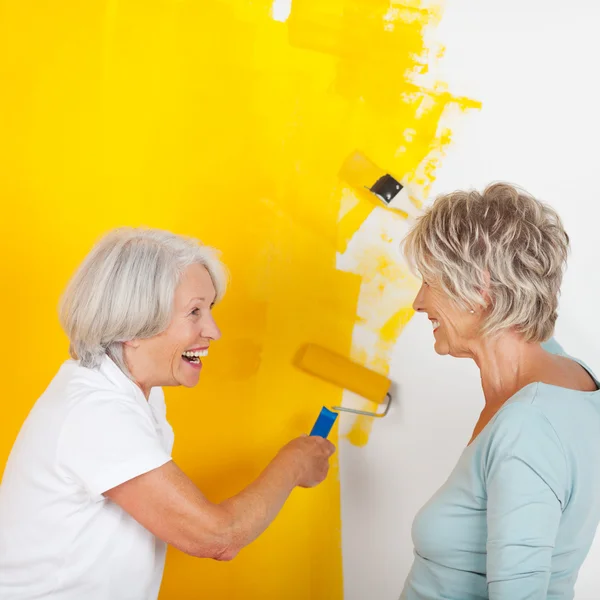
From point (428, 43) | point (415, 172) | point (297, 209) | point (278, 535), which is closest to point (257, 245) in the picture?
point (297, 209)

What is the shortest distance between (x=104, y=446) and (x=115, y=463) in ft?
0.10

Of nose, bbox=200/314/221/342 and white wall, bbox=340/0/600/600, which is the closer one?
nose, bbox=200/314/221/342

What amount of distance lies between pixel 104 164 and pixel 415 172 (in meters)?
0.63

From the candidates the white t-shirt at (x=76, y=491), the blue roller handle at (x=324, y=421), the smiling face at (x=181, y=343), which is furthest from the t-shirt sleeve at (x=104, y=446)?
the blue roller handle at (x=324, y=421)

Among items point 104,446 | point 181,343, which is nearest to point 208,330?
point 181,343

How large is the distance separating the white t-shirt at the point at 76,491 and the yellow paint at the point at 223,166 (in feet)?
1.39

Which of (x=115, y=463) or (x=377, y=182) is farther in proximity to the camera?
(x=377, y=182)

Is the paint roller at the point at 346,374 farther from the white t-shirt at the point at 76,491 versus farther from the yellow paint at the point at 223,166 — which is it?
the white t-shirt at the point at 76,491

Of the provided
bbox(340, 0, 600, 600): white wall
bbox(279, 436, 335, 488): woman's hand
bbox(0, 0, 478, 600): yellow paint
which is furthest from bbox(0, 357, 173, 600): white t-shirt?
bbox(340, 0, 600, 600): white wall

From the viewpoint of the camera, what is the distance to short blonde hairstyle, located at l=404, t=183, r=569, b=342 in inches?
37.1

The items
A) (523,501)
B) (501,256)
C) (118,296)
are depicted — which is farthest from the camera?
(118,296)

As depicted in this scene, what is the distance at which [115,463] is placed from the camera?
958 millimetres

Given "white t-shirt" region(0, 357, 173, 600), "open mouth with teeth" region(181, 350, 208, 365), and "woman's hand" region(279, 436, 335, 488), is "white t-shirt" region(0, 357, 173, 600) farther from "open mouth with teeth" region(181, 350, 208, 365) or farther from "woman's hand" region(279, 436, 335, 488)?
"woman's hand" region(279, 436, 335, 488)

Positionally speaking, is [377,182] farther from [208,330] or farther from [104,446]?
[104,446]
